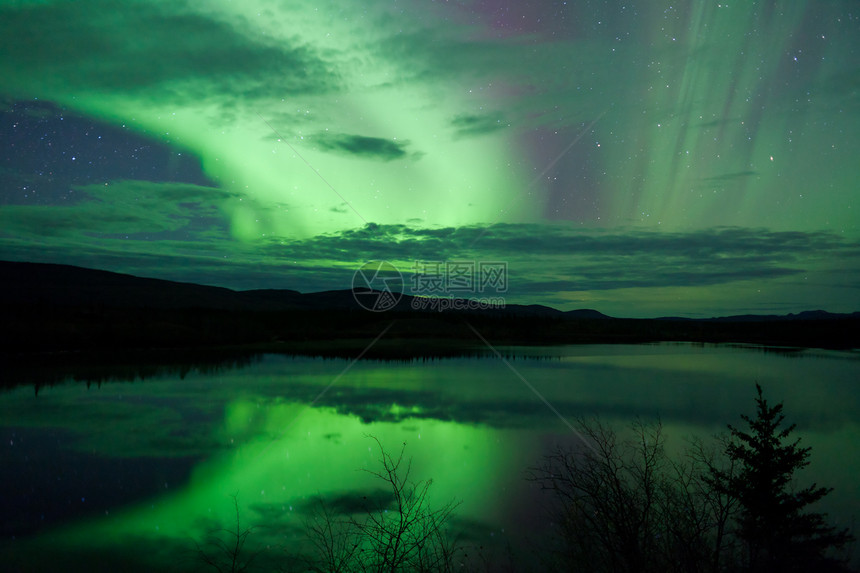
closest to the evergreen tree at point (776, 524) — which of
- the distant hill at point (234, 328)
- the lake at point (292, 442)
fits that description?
the lake at point (292, 442)

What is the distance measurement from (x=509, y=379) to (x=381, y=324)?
38594 millimetres

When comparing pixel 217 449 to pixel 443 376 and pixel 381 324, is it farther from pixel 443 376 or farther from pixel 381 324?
pixel 381 324

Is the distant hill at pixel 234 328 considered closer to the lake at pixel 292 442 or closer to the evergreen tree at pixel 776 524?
the lake at pixel 292 442

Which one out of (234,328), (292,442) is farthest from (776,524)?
(234,328)

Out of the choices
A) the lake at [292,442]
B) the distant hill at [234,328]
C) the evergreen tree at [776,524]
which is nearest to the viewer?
the evergreen tree at [776,524]

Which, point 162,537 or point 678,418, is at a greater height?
point 678,418

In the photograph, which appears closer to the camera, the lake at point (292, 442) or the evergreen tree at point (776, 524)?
the evergreen tree at point (776, 524)

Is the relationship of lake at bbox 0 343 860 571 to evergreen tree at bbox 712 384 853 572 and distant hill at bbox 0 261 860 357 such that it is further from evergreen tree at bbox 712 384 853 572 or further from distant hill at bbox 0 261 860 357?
distant hill at bbox 0 261 860 357

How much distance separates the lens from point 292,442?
1024 cm

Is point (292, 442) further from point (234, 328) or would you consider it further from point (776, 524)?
point (234, 328)

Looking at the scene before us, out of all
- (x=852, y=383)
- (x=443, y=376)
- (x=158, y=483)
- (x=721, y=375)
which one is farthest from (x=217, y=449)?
(x=852, y=383)

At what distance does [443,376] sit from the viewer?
65.8 ft

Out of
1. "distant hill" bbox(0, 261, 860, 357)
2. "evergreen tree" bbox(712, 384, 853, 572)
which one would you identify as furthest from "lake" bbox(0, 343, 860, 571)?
"distant hill" bbox(0, 261, 860, 357)

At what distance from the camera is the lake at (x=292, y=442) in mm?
6428
